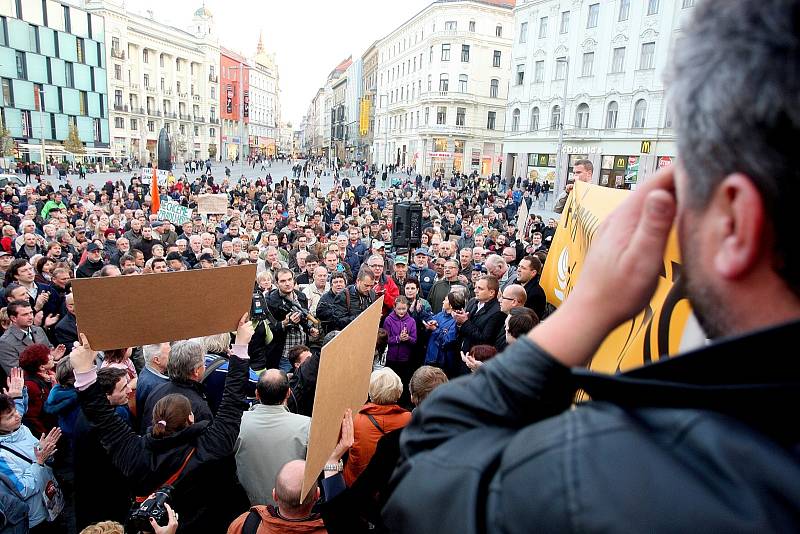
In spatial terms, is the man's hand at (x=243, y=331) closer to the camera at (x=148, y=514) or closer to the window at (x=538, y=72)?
the camera at (x=148, y=514)

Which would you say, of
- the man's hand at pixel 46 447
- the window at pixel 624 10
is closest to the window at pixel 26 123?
the window at pixel 624 10

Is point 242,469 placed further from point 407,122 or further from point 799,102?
point 407,122

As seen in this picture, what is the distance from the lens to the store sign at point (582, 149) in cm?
4053

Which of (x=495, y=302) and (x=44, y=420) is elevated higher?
(x=495, y=302)

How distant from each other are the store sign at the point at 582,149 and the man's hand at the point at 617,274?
43296 mm

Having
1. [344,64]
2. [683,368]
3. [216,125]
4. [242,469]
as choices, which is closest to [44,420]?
[242,469]

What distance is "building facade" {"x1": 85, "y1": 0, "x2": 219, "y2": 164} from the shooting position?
67562 mm

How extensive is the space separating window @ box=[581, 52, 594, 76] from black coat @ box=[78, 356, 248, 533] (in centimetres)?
4390

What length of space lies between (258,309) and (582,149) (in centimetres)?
4065

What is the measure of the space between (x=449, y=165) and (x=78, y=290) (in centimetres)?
5982

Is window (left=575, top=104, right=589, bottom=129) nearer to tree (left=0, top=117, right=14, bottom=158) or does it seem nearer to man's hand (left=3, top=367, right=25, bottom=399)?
man's hand (left=3, top=367, right=25, bottom=399)

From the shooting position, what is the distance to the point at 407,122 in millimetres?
69062

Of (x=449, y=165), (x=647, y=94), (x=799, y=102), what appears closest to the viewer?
(x=799, y=102)

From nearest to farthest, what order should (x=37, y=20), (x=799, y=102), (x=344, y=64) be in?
(x=799, y=102) < (x=37, y=20) < (x=344, y=64)
